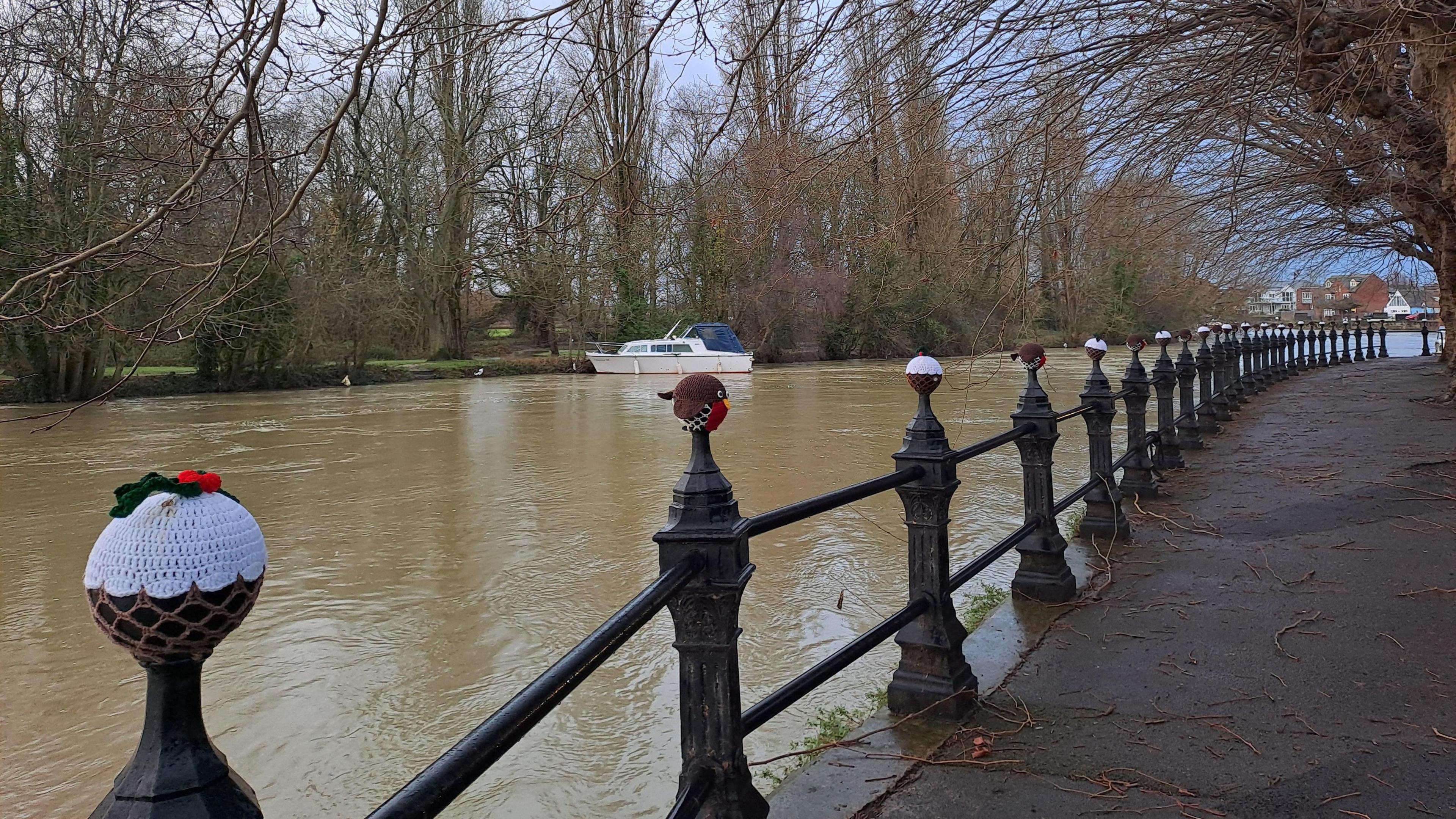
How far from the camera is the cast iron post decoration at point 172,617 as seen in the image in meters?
1.04

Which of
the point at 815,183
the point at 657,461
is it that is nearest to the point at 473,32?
the point at 815,183

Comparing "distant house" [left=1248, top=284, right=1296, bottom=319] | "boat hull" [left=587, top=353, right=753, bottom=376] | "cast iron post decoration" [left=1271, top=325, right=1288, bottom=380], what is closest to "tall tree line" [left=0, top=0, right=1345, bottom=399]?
"cast iron post decoration" [left=1271, top=325, right=1288, bottom=380]

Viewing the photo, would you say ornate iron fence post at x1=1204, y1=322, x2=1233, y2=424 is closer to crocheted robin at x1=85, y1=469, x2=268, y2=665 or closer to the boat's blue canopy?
crocheted robin at x1=85, y1=469, x2=268, y2=665

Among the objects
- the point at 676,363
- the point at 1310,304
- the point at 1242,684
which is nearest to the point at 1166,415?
the point at 1242,684

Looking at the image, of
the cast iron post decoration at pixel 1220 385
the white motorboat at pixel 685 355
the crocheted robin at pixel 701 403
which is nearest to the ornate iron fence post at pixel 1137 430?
the cast iron post decoration at pixel 1220 385

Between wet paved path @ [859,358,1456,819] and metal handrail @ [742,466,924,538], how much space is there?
3.05 feet

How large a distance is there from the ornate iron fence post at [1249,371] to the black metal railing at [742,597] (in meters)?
11.8

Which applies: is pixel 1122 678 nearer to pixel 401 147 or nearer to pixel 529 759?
pixel 529 759

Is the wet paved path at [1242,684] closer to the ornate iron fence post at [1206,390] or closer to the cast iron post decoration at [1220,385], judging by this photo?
the ornate iron fence post at [1206,390]

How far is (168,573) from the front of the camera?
106 centimetres

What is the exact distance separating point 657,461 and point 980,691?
34.5 ft

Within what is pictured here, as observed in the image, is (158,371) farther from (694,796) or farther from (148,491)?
(148,491)

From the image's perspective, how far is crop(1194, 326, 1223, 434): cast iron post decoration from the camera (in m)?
11.6

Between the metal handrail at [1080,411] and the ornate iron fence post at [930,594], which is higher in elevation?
the metal handrail at [1080,411]
